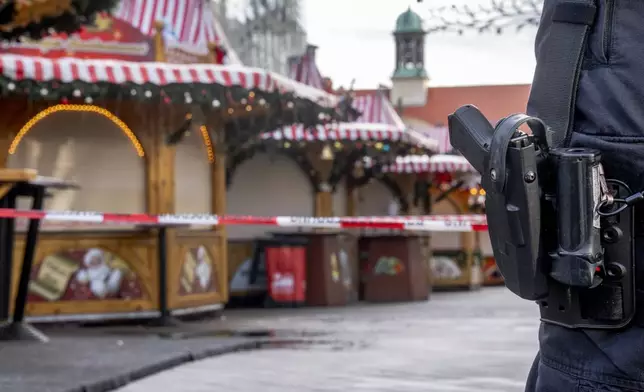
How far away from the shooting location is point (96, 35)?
49.6ft

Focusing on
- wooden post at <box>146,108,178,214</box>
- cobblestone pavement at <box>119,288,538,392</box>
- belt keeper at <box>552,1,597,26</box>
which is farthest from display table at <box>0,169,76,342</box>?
belt keeper at <box>552,1,597,26</box>

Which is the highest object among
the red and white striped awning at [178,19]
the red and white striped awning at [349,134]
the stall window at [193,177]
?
the red and white striped awning at [178,19]

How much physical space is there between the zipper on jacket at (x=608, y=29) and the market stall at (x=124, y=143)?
37.8 ft

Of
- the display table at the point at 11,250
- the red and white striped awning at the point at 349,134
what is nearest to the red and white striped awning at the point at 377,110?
the red and white striped awning at the point at 349,134

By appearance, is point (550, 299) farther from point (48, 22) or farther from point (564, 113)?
point (48, 22)

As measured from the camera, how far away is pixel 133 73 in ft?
45.8

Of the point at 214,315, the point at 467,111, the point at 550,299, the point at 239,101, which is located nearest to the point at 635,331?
the point at 550,299

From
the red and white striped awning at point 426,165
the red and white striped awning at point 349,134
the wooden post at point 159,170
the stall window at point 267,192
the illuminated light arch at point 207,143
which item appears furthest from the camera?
the red and white striped awning at point 426,165

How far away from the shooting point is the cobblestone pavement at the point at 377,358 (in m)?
8.90

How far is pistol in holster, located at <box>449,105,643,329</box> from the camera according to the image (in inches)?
93.7

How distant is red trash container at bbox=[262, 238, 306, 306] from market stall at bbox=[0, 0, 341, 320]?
11.6ft

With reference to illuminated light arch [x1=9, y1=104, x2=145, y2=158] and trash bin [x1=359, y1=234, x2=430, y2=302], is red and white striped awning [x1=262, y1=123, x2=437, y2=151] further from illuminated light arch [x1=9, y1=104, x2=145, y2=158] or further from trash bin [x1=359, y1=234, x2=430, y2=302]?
illuminated light arch [x1=9, y1=104, x2=145, y2=158]

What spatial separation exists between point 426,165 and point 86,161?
39.1 feet

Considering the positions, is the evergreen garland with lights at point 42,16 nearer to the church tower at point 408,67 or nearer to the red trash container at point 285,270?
the red trash container at point 285,270
